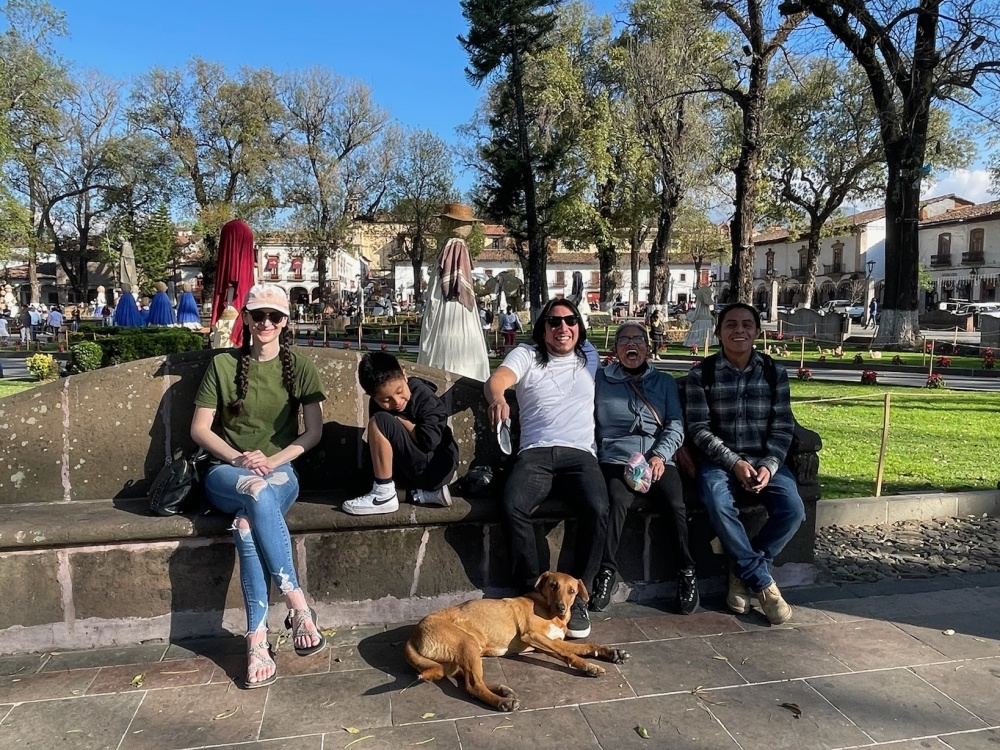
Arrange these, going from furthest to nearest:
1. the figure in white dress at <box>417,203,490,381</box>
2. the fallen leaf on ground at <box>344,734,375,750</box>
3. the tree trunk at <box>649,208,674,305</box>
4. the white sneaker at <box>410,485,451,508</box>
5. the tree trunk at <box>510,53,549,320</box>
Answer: the tree trunk at <box>649,208,674,305</box>
the tree trunk at <box>510,53,549,320</box>
the figure in white dress at <box>417,203,490,381</box>
the white sneaker at <box>410,485,451,508</box>
the fallen leaf on ground at <box>344,734,375,750</box>

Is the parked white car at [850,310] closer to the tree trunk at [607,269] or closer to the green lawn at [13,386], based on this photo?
the tree trunk at [607,269]

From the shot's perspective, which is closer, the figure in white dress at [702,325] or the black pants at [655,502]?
the black pants at [655,502]

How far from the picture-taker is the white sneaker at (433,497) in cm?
350

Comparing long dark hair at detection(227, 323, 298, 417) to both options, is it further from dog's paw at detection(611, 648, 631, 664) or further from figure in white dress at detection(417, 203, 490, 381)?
figure in white dress at detection(417, 203, 490, 381)

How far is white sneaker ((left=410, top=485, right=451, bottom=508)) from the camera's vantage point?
3.50 meters

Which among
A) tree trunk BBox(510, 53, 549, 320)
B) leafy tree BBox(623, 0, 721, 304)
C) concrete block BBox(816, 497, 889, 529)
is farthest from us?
leafy tree BBox(623, 0, 721, 304)

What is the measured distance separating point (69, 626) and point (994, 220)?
59.6m

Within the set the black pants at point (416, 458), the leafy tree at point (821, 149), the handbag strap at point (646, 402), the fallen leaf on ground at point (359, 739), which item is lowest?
the fallen leaf on ground at point (359, 739)

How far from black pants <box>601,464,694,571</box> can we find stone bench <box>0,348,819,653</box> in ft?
0.52

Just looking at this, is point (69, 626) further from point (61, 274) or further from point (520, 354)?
point (61, 274)

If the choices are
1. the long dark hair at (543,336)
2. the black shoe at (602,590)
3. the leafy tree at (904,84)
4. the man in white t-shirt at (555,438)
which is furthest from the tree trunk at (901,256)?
the black shoe at (602,590)

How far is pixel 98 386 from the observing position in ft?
11.8

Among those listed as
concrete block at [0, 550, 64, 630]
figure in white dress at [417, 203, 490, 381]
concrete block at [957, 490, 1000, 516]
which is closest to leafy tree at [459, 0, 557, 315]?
figure in white dress at [417, 203, 490, 381]

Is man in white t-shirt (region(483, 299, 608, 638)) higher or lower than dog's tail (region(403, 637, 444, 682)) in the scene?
higher
